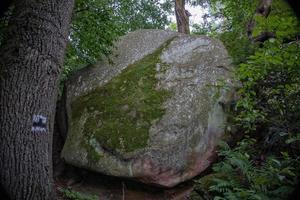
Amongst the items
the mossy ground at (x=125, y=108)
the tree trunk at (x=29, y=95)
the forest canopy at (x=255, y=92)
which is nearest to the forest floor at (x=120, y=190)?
the forest canopy at (x=255, y=92)

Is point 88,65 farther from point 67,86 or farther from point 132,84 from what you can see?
point 132,84

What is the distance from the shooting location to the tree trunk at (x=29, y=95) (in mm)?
3830

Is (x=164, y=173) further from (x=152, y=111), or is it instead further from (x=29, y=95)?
(x=29, y=95)

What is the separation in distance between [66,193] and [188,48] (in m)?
3.97

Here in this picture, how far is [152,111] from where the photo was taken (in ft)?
20.9

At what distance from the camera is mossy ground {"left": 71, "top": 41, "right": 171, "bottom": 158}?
6133mm

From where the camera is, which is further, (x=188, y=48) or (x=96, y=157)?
(x=188, y=48)

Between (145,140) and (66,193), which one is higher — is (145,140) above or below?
above

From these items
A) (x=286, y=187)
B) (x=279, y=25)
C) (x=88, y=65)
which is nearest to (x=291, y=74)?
(x=279, y=25)

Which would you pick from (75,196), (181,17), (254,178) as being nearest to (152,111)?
(75,196)

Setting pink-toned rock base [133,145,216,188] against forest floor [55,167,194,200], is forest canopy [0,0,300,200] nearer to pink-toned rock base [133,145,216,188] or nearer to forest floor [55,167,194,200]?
pink-toned rock base [133,145,216,188]

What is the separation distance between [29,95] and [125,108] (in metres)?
2.76

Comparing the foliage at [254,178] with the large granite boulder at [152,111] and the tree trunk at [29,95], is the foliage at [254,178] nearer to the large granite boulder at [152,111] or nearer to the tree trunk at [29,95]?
the large granite boulder at [152,111]

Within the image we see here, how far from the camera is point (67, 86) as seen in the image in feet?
24.7
